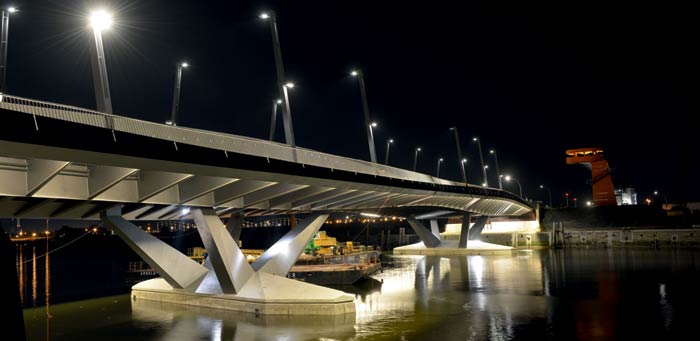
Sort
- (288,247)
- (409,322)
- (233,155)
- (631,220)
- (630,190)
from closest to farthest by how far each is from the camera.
Answer: 1. (233,155)
2. (409,322)
3. (288,247)
4. (631,220)
5. (630,190)

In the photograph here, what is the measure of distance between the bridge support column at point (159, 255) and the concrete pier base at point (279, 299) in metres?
1.34

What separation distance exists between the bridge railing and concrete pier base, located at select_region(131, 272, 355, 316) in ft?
23.9

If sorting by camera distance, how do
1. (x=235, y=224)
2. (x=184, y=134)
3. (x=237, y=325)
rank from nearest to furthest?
(x=184, y=134) < (x=237, y=325) < (x=235, y=224)

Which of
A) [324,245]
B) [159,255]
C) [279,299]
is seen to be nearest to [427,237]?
[324,245]

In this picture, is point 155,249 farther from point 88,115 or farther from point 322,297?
point 88,115

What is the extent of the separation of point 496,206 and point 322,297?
68.7 metres

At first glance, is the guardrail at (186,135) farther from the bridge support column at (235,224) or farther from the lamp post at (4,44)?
the bridge support column at (235,224)

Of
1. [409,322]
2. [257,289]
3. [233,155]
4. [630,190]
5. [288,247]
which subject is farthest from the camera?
[630,190]

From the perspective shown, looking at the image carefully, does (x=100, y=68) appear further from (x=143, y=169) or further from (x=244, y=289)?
(x=244, y=289)

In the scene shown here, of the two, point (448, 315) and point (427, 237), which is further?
point (427, 237)

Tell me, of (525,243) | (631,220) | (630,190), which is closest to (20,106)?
(525,243)

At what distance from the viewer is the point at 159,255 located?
3469cm

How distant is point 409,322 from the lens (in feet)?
101

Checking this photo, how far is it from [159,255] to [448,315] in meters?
17.3
